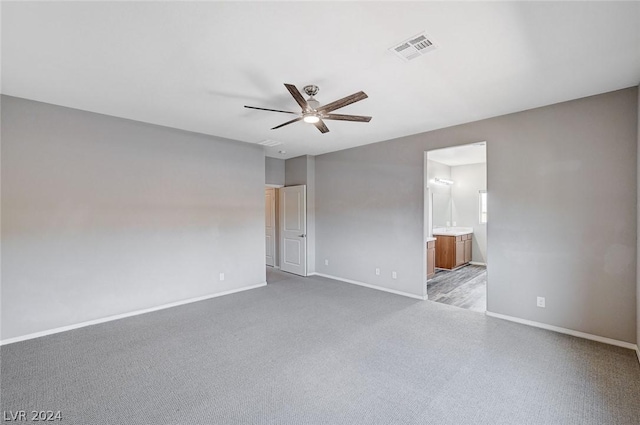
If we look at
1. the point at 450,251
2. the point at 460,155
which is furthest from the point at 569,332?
the point at 460,155

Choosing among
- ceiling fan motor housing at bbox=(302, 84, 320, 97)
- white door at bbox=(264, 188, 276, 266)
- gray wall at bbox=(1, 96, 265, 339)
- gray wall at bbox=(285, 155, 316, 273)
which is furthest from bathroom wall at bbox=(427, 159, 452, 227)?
ceiling fan motor housing at bbox=(302, 84, 320, 97)

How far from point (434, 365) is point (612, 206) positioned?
2541 millimetres

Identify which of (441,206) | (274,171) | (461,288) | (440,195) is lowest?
(461,288)

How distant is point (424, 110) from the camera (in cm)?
358

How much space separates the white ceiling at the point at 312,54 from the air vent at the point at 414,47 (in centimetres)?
6

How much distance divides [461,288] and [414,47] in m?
4.38

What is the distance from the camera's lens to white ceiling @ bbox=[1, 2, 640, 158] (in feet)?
6.06

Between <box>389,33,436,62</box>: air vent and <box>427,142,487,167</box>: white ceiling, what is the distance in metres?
3.63

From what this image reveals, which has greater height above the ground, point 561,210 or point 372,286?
point 561,210

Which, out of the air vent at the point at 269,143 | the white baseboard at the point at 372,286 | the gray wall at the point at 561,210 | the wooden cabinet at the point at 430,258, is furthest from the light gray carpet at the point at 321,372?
the air vent at the point at 269,143

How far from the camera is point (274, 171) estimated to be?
654 cm

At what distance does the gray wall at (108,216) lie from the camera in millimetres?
3176

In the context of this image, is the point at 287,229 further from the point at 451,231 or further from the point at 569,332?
the point at 569,332

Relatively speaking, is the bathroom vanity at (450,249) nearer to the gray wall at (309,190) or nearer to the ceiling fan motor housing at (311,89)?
the gray wall at (309,190)
